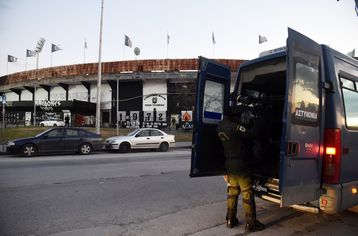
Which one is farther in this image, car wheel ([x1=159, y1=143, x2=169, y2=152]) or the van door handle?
car wheel ([x1=159, y1=143, x2=169, y2=152])

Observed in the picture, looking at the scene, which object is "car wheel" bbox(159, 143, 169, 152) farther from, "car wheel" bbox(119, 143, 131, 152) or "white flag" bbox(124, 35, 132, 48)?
"white flag" bbox(124, 35, 132, 48)

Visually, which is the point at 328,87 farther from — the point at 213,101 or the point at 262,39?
the point at 262,39

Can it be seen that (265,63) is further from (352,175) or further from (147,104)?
(147,104)

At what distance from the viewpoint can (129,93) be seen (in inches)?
2040

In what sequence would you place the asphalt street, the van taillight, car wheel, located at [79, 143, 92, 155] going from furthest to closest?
car wheel, located at [79, 143, 92, 155], the asphalt street, the van taillight

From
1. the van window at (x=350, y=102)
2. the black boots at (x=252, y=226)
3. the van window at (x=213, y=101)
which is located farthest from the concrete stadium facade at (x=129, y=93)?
the black boots at (x=252, y=226)

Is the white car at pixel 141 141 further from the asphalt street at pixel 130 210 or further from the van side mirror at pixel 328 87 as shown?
the van side mirror at pixel 328 87

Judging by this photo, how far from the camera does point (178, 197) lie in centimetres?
724

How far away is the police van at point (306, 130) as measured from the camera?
4289mm

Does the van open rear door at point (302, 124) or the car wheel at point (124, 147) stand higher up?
the van open rear door at point (302, 124)

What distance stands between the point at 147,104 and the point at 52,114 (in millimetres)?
15733

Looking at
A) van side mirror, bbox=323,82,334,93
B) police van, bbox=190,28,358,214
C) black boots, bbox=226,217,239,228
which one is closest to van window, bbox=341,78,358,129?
police van, bbox=190,28,358,214

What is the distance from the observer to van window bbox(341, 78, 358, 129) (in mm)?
Result: 4977

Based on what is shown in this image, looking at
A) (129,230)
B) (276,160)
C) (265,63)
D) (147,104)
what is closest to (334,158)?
(276,160)
